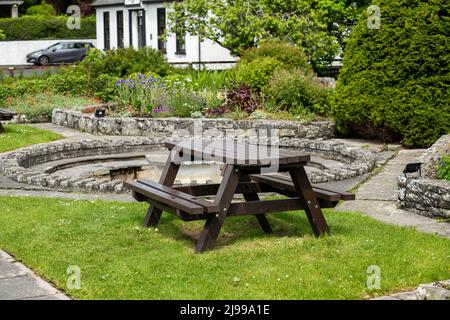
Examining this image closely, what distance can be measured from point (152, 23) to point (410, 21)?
2737 centimetres

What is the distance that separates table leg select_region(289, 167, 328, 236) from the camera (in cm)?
754

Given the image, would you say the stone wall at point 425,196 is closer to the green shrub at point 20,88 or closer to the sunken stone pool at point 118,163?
the sunken stone pool at point 118,163

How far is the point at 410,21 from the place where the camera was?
47.2 feet

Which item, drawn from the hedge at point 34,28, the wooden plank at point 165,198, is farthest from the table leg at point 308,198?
the hedge at point 34,28

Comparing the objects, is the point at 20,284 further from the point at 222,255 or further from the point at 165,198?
the point at 222,255

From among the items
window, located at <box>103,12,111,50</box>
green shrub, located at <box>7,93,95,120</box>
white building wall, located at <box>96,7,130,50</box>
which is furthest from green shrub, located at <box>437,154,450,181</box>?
window, located at <box>103,12,111,50</box>

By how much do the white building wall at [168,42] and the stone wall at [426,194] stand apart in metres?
22.9

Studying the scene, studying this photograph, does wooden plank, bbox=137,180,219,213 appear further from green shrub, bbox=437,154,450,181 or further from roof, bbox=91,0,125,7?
roof, bbox=91,0,125,7

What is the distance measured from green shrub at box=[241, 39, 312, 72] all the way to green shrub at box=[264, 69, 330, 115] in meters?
1.33

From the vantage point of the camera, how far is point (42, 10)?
181ft

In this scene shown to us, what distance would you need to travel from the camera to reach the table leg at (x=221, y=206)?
7.21 metres

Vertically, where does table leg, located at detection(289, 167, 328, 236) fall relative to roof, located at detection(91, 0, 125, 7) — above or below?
below

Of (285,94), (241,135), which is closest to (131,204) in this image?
(241,135)

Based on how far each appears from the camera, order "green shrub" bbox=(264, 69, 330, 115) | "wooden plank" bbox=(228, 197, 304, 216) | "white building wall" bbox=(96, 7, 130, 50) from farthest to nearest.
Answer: "white building wall" bbox=(96, 7, 130, 50) → "green shrub" bbox=(264, 69, 330, 115) → "wooden plank" bbox=(228, 197, 304, 216)
